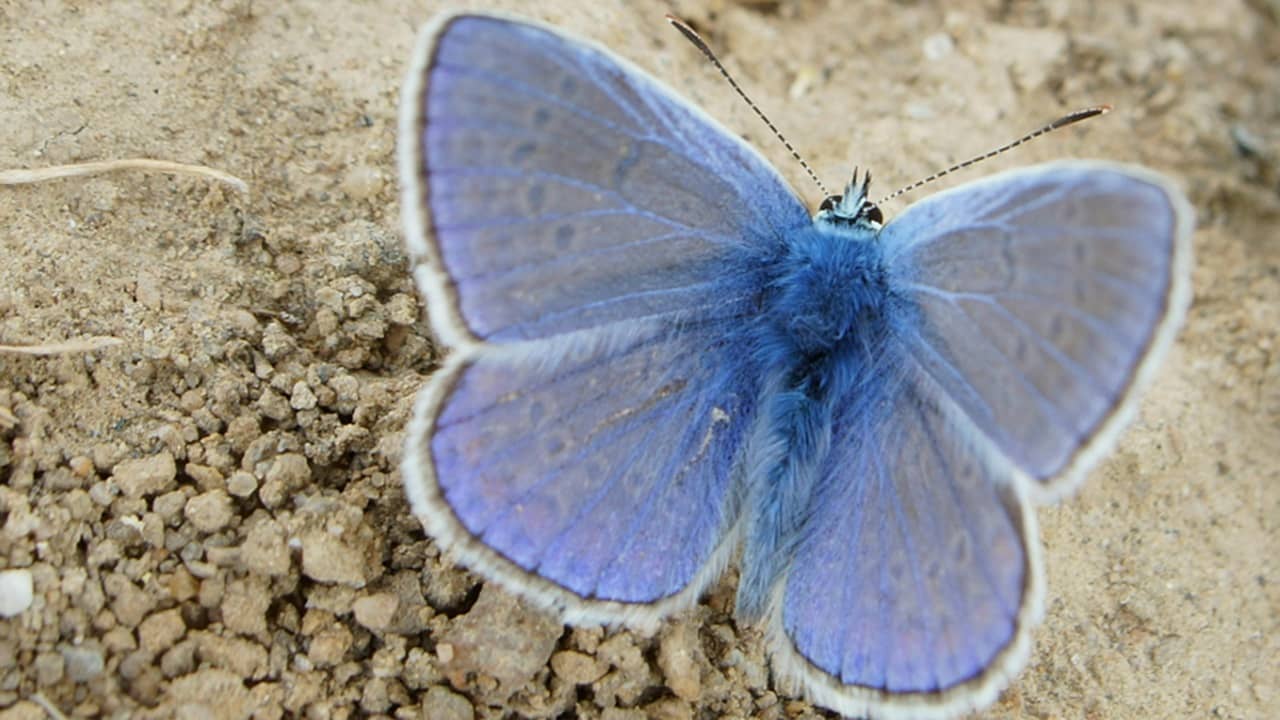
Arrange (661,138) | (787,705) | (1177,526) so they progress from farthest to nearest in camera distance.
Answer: (1177,526), (787,705), (661,138)

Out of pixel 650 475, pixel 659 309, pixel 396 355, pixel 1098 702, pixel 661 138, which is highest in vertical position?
pixel 661 138

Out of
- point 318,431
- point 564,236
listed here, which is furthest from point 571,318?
point 318,431

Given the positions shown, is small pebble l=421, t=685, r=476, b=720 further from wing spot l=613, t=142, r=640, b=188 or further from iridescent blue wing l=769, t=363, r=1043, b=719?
wing spot l=613, t=142, r=640, b=188

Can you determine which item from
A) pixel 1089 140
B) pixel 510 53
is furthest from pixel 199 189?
pixel 1089 140

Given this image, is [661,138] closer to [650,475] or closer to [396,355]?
[650,475]

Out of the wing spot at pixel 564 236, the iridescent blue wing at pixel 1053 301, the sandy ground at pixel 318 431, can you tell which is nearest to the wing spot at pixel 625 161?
the wing spot at pixel 564 236

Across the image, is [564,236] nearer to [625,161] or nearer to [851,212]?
[625,161]

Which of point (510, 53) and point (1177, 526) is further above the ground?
point (510, 53)

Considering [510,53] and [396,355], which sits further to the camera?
[396,355]
